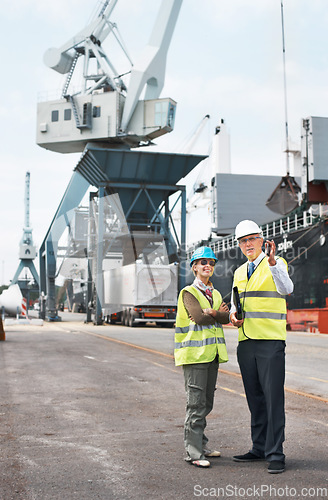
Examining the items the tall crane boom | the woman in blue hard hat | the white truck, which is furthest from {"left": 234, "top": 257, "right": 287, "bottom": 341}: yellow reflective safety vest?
the tall crane boom

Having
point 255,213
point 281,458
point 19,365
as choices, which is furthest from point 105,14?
point 281,458

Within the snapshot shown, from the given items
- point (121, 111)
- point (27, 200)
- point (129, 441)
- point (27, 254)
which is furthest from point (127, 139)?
point (27, 200)

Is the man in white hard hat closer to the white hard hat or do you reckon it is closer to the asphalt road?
the white hard hat

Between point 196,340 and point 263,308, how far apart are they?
0.63 m

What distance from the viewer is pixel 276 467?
4.34 metres

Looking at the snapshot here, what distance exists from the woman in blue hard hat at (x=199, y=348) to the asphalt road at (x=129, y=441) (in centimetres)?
24

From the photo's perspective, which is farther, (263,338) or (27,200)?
(27,200)

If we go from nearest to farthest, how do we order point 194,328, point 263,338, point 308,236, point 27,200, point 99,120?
point 263,338 → point 194,328 → point 308,236 → point 99,120 → point 27,200

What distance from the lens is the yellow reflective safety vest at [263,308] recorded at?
4652 millimetres

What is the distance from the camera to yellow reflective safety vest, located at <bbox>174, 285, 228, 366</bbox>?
4676 millimetres

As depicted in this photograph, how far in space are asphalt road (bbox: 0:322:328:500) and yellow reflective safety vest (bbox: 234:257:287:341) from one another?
109 centimetres

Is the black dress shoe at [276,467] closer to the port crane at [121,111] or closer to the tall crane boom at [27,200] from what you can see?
the port crane at [121,111]

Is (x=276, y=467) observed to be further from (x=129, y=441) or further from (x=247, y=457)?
(x=129, y=441)

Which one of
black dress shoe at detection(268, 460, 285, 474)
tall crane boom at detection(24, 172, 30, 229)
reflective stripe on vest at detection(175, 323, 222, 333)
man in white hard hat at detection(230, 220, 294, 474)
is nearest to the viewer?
black dress shoe at detection(268, 460, 285, 474)
